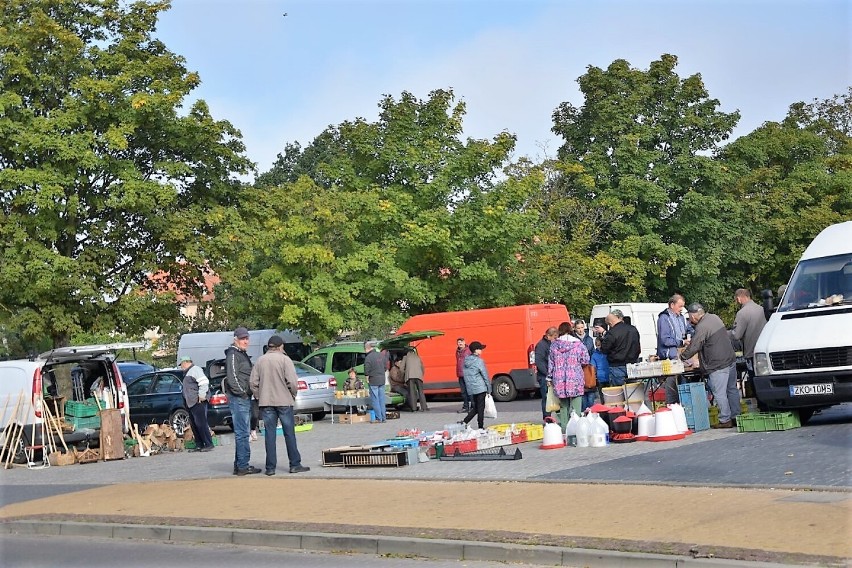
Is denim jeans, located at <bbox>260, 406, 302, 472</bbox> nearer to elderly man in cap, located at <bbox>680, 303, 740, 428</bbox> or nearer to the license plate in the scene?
elderly man in cap, located at <bbox>680, 303, 740, 428</bbox>

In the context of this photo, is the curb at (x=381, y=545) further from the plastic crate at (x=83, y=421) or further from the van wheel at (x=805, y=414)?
the plastic crate at (x=83, y=421)

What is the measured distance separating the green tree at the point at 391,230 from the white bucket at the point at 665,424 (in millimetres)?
20624

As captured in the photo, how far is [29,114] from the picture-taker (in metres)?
30.1

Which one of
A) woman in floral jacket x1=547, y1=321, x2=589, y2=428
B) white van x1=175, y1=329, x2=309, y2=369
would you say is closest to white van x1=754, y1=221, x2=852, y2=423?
woman in floral jacket x1=547, y1=321, x2=589, y2=428

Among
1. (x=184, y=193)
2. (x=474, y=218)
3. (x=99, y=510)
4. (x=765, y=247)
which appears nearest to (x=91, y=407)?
(x=99, y=510)

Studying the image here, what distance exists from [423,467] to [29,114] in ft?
62.9

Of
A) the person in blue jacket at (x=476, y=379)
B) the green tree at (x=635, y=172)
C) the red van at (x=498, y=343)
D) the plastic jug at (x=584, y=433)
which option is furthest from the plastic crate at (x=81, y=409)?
the green tree at (x=635, y=172)

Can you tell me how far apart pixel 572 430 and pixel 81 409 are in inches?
416

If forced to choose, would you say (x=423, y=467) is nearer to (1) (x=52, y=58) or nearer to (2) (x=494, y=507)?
(2) (x=494, y=507)

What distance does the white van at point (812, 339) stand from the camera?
581 inches

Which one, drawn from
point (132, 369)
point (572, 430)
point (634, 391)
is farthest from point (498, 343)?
point (572, 430)

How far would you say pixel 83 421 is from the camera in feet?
72.7

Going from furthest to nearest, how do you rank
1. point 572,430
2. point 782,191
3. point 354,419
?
point 782,191 < point 354,419 < point 572,430

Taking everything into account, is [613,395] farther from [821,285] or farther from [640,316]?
[640,316]
